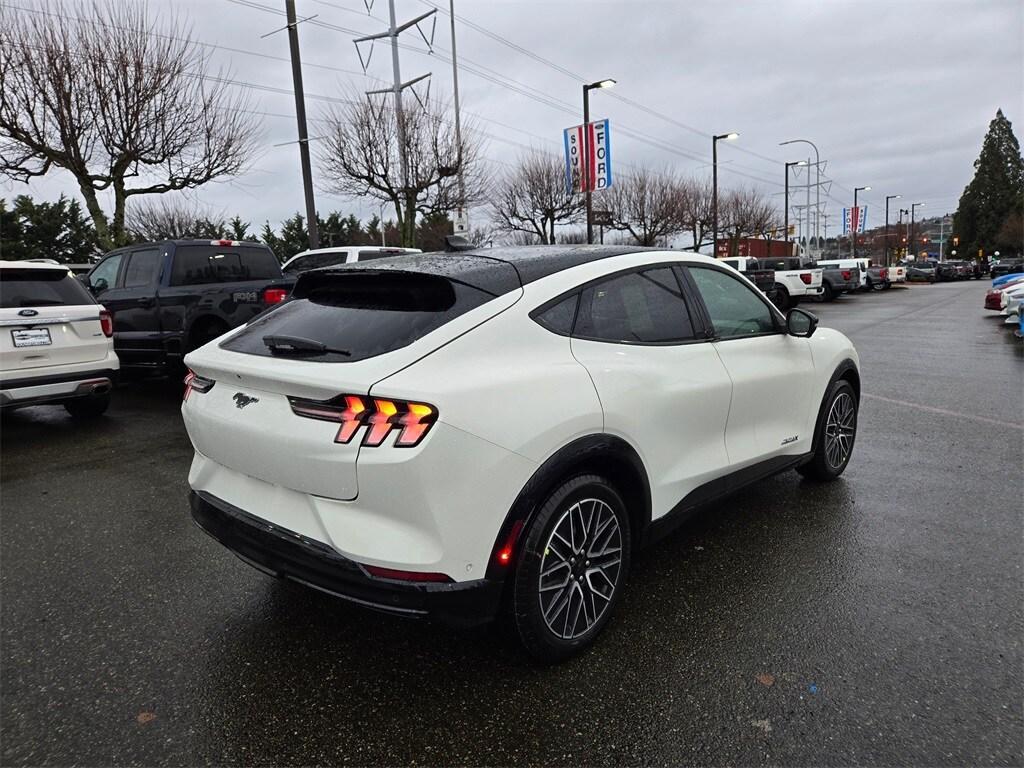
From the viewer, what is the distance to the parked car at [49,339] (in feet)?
19.3

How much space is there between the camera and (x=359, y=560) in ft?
7.22

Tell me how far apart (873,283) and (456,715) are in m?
37.2

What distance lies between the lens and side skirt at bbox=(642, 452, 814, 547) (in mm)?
2988

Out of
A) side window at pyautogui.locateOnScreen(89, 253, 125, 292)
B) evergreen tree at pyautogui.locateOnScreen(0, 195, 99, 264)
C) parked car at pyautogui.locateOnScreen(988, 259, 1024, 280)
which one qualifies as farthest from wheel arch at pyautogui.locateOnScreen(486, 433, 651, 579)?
parked car at pyautogui.locateOnScreen(988, 259, 1024, 280)

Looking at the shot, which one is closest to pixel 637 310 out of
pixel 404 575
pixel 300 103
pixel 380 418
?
pixel 380 418

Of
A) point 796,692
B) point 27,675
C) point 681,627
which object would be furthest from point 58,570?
point 796,692

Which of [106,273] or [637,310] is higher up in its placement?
[106,273]

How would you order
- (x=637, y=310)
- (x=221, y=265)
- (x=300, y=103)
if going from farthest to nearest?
(x=300, y=103)
(x=221, y=265)
(x=637, y=310)

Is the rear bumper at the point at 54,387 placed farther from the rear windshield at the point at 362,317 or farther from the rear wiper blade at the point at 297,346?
the rear wiper blade at the point at 297,346

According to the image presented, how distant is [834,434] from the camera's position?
4.52 m

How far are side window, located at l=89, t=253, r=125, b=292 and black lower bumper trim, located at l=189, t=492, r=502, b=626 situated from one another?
7.19 m

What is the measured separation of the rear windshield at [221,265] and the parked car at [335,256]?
5.13 ft

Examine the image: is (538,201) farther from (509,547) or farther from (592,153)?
(509,547)

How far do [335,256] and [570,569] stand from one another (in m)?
9.98
